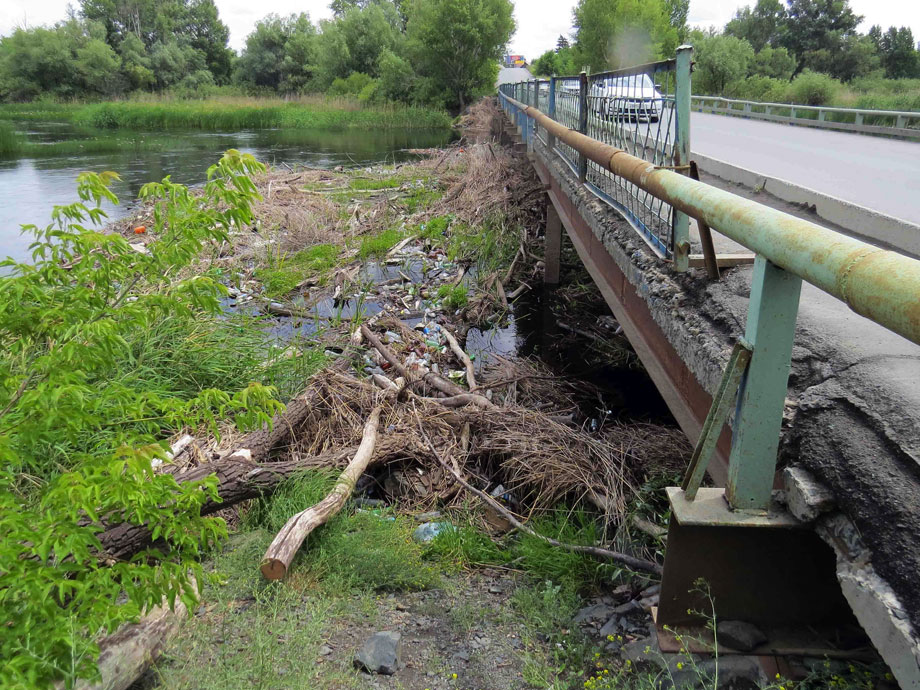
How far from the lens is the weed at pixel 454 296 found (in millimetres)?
9453

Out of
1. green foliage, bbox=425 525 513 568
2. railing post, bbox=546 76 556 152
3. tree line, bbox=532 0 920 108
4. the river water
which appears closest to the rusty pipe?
green foliage, bbox=425 525 513 568

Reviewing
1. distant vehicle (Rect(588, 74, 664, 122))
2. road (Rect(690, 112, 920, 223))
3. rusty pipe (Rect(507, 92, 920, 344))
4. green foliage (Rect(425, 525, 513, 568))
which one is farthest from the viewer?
road (Rect(690, 112, 920, 223))

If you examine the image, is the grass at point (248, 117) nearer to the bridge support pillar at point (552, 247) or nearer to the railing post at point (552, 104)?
the bridge support pillar at point (552, 247)

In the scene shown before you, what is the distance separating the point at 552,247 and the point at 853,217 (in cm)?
620

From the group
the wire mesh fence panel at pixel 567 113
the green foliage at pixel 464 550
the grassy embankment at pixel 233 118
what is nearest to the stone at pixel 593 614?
the green foliage at pixel 464 550

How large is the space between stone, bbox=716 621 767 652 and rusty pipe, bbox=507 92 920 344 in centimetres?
119

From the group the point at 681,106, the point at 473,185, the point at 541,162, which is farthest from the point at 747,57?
the point at 681,106

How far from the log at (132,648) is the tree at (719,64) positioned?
48590 mm

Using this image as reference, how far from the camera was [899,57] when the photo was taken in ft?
194

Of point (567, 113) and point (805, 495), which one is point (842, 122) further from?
point (805, 495)

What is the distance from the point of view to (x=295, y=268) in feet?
36.2

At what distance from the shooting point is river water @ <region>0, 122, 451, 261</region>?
16.4 meters

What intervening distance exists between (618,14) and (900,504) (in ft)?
202

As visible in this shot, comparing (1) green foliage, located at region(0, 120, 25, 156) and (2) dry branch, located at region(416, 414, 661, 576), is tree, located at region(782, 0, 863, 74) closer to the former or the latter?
(1) green foliage, located at region(0, 120, 25, 156)
